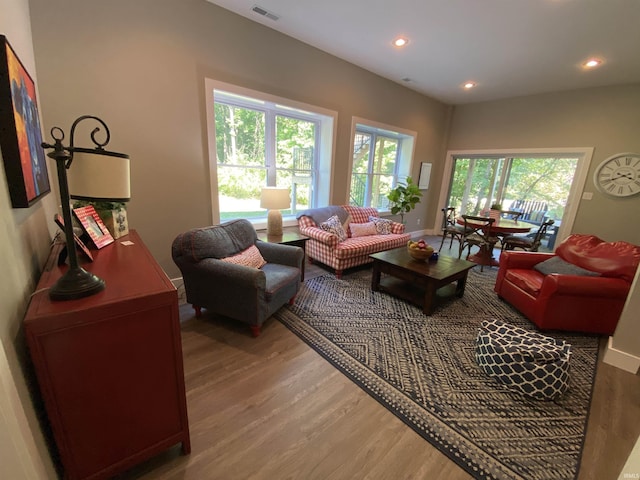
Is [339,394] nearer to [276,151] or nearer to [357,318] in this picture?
[357,318]

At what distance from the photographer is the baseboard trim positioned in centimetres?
202

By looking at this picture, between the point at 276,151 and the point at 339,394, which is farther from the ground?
the point at 276,151

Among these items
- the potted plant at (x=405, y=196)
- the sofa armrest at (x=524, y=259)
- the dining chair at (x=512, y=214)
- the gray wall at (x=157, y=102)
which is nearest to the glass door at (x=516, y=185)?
the dining chair at (x=512, y=214)

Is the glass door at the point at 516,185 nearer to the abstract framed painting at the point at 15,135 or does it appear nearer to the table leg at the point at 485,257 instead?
the table leg at the point at 485,257

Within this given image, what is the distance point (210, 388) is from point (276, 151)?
10.3 ft

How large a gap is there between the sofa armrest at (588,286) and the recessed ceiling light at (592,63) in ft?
9.87

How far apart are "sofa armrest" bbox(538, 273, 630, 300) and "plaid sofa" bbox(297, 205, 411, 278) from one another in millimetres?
1993

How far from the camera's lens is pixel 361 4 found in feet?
8.47

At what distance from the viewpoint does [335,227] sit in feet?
12.2

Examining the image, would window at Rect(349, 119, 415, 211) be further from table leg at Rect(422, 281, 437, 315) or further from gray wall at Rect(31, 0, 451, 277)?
table leg at Rect(422, 281, 437, 315)

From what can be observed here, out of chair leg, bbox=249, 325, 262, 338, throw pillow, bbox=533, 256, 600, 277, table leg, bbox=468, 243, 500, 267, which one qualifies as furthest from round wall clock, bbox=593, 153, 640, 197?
chair leg, bbox=249, 325, 262, 338

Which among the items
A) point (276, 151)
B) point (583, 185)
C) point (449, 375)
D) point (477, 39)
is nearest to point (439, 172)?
point (583, 185)

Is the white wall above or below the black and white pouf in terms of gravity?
above

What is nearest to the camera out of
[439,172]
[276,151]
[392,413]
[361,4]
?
[392,413]
